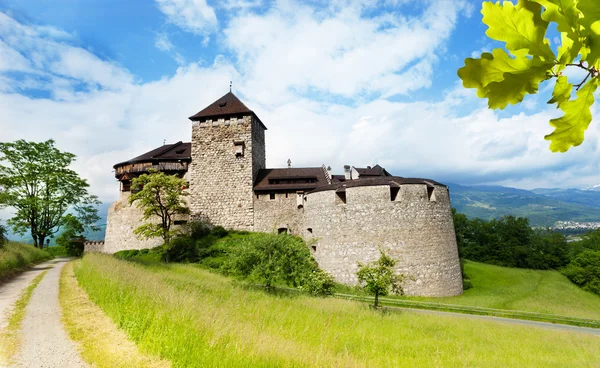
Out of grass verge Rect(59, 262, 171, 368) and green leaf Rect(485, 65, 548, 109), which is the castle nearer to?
grass verge Rect(59, 262, 171, 368)

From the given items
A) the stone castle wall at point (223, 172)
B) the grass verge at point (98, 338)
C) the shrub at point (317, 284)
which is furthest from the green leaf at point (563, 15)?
the stone castle wall at point (223, 172)

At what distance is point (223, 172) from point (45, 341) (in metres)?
27.3

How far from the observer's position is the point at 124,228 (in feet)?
114

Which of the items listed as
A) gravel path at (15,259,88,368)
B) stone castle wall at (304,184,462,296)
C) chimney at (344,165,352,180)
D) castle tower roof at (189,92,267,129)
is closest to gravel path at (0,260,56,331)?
gravel path at (15,259,88,368)

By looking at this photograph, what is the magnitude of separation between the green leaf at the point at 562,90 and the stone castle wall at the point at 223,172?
3228 cm

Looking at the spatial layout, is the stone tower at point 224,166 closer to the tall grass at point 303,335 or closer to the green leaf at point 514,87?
the tall grass at point 303,335

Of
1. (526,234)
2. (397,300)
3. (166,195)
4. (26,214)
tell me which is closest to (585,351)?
(397,300)

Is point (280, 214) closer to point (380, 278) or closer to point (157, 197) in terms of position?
point (157, 197)

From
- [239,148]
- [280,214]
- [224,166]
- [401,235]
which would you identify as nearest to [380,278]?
[401,235]

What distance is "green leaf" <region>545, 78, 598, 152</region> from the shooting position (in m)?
1.25

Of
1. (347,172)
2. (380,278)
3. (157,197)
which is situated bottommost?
(380,278)

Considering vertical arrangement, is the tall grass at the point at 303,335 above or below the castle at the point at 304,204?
below

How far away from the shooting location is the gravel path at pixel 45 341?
5867 millimetres

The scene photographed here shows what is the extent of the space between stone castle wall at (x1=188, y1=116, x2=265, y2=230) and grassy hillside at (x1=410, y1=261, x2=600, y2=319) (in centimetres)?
1992
